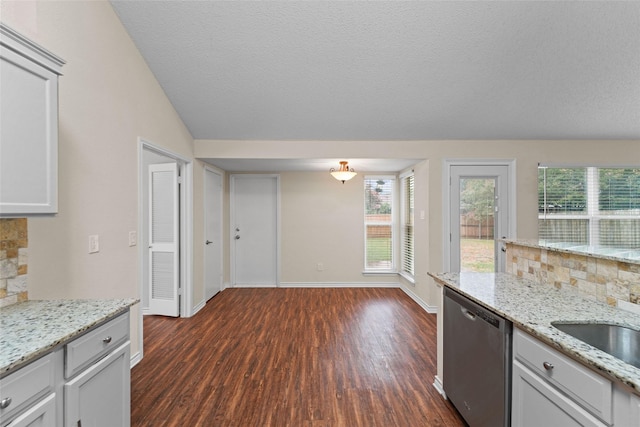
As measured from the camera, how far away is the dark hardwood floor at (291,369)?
198cm

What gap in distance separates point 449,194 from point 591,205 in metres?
2.13

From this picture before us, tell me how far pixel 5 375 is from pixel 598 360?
192cm

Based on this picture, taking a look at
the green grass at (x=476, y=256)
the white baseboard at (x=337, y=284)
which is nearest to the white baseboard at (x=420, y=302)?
the white baseboard at (x=337, y=284)

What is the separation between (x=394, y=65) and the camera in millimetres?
2787

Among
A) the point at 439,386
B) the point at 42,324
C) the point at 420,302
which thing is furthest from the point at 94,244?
the point at 420,302

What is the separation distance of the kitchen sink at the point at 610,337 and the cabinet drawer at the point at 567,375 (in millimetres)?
150

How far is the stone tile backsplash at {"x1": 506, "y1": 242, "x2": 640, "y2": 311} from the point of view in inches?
56.1

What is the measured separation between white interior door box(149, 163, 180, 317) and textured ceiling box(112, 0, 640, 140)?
0.77m

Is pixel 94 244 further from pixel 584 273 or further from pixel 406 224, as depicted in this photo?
pixel 406 224

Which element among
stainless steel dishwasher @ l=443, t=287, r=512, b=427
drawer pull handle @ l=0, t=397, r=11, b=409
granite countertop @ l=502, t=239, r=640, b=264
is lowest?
stainless steel dishwasher @ l=443, t=287, r=512, b=427

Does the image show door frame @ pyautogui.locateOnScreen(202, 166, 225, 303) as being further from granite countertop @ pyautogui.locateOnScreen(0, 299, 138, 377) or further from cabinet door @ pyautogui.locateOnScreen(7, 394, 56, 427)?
cabinet door @ pyautogui.locateOnScreen(7, 394, 56, 427)

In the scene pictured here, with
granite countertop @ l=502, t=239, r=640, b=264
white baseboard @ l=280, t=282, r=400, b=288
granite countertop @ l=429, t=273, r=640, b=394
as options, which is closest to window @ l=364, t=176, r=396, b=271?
white baseboard @ l=280, t=282, r=400, b=288

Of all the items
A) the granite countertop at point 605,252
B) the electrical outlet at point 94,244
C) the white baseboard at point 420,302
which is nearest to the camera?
the granite countertop at point 605,252

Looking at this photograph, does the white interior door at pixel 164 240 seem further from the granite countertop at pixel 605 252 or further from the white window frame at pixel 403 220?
the granite countertop at pixel 605 252
